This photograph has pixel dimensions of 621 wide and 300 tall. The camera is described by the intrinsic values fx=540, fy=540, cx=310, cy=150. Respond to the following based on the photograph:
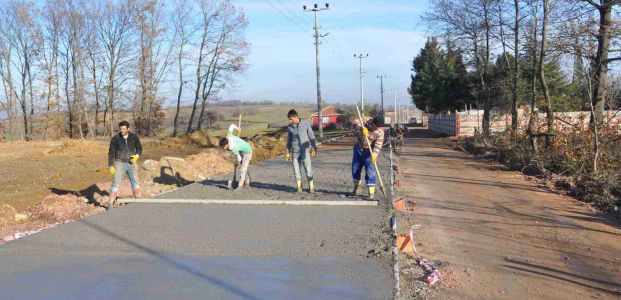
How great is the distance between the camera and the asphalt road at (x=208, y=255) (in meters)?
5.20

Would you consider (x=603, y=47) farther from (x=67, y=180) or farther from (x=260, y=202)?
(x=67, y=180)

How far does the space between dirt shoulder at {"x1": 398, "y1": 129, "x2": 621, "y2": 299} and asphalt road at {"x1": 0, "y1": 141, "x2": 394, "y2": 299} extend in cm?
62

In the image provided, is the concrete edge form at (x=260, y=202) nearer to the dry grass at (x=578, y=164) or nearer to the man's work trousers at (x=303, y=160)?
the man's work trousers at (x=303, y=160)

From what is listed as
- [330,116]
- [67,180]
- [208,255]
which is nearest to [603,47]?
[208,255]

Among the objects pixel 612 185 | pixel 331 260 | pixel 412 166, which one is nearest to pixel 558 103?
pixel 412 166

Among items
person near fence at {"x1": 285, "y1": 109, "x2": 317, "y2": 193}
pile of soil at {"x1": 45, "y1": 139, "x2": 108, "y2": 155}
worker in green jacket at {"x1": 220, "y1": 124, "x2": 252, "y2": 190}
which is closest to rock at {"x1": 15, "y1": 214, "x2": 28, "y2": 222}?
worker in green jacket at {"x1": 220, "y1": 124, "x2": 252, "y2": 190}

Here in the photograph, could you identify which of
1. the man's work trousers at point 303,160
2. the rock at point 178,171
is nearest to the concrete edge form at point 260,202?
the man's work trousers at point 303,160

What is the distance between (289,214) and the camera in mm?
8742

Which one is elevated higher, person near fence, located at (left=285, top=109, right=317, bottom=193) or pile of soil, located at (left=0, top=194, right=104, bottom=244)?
person near fence, located at (left=285, top=109, right=317, bottom=193)

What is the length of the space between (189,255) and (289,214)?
8.40 ft

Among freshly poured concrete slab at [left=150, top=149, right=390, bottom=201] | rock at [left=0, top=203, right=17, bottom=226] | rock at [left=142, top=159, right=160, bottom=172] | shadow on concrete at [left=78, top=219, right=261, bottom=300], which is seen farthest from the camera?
rock at [left=142, top=159, right=160, bottom=172]

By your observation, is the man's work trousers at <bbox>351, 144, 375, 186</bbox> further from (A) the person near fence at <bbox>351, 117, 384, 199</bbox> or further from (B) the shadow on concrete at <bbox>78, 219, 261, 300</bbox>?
(B) the shadow on concrete at <bbox>78, 219, 261, 300</bbox>

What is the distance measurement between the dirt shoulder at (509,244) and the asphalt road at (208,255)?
0.62 meters

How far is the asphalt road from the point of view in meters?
5.20
